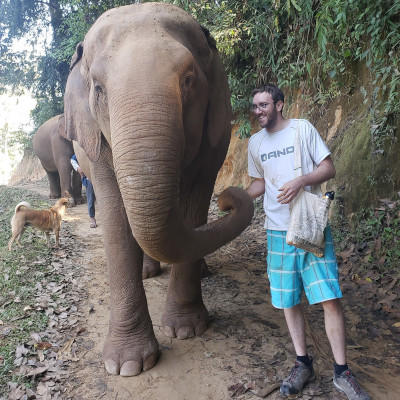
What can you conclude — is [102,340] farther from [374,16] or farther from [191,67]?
[374,16]

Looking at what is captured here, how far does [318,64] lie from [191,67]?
5.01m

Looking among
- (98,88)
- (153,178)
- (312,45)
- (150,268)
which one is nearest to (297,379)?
(153,178)

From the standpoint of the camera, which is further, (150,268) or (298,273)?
(150,268)

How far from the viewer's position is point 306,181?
2.62 meters

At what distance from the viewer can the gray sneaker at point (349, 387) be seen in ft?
8.57

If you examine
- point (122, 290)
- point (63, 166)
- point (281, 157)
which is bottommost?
point (122, 290)

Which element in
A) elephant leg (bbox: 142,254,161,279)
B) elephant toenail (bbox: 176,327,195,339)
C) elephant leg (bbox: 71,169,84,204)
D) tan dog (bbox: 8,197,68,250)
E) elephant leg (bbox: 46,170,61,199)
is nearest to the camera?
elephant toenail (bbox: 176,327,195,339)

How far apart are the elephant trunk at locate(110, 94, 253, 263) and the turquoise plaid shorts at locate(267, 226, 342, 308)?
0.76m

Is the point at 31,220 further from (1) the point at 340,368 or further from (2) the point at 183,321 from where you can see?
(1) the point at 340,368

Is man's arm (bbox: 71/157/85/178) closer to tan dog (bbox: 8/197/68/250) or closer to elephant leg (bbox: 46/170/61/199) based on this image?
tan dog (bbox: 8/197/68/250)

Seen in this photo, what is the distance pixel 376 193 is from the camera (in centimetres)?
518

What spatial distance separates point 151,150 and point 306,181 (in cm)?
104

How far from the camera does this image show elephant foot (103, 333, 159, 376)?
3.12m

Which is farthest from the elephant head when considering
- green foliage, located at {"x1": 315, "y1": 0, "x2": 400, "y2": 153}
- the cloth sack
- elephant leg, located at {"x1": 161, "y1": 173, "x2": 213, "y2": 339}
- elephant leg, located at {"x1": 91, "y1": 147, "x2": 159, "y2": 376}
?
green foliage, located at {"x1": 315, "y1": 0, "x2": 400, "y2": 153}
